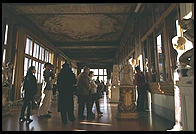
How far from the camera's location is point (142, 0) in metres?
5.22

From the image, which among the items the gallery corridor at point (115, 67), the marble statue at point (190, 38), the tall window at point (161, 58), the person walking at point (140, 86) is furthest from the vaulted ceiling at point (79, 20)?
the marble statue at point (190, 38)

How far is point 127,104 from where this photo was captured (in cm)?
425

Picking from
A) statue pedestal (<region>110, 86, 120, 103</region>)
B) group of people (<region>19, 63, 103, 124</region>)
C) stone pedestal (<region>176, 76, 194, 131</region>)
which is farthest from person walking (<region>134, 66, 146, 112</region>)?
statue pedestal (<region>110, 86, 120, 103</region>)

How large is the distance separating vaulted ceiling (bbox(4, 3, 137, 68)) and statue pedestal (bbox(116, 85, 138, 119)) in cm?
313

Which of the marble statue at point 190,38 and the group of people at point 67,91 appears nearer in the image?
the marble statue at point 190,38

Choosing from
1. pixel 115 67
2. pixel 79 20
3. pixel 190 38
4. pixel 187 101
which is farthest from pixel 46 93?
pixel 115 67

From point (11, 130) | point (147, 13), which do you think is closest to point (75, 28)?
point (147, 13)

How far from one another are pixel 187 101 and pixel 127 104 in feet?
6.39

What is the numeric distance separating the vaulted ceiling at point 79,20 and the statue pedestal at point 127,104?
3.13 m

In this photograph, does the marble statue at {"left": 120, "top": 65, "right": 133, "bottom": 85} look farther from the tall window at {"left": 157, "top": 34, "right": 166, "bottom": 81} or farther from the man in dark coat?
the man in dark coat

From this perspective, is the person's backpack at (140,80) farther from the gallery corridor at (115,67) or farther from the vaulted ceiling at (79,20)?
the vaulted ceiling at (79,20)

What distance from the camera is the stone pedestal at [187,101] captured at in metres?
2.32

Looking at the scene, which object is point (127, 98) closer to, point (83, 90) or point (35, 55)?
point (83, 90)

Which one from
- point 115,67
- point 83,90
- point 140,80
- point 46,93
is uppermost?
point 115,67
